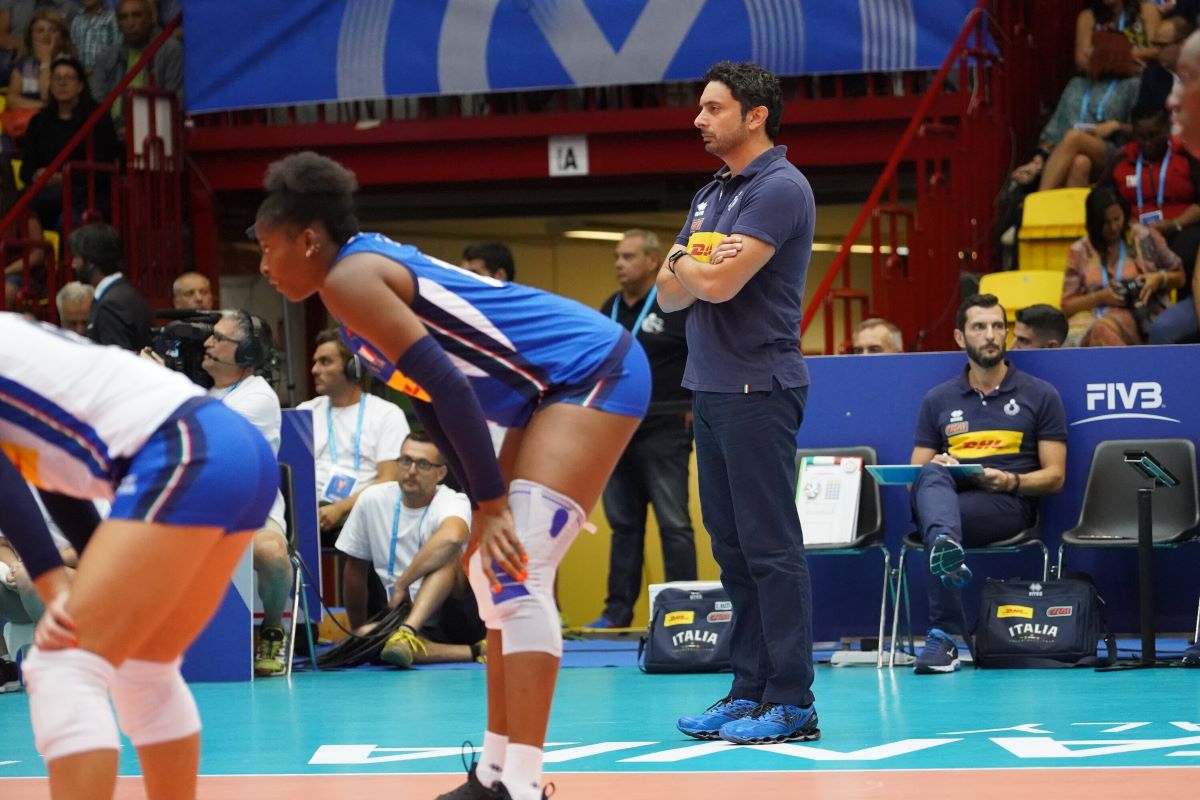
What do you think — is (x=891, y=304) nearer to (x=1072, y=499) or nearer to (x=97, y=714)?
(x=1072, y=499)

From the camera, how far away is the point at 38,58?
1297cm

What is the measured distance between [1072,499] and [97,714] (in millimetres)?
5880

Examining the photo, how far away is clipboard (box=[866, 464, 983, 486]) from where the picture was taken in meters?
7.59

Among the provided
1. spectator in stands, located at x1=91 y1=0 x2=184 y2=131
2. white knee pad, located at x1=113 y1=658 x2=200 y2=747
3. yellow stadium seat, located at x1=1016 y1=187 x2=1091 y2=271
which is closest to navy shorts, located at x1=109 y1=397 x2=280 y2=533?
white knee pad, located at x1=113 y1=658 x2=200 y2=747

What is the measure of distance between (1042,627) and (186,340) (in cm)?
395

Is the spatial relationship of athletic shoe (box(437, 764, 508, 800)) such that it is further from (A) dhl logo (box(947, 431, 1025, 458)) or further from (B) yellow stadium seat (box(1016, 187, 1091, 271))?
(B) yellow stadium seat (box(1016, 187, 1091, 271))

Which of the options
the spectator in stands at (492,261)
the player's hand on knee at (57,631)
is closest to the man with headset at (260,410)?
the spectator in stands at (492,261)

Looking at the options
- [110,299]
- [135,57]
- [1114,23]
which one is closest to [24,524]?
[110,299]

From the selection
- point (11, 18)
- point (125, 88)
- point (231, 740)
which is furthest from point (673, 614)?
point (11, 18)

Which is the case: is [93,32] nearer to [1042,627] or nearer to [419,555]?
[419,555]

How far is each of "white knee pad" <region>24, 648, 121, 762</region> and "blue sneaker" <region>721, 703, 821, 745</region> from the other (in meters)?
2.50

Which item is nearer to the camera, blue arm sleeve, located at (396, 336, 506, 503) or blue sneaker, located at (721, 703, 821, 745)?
blue arm sleeve, located at (396, 336, 506, 503)

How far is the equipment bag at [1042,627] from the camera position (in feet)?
24.6

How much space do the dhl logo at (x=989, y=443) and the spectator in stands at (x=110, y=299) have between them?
4.19 meters
